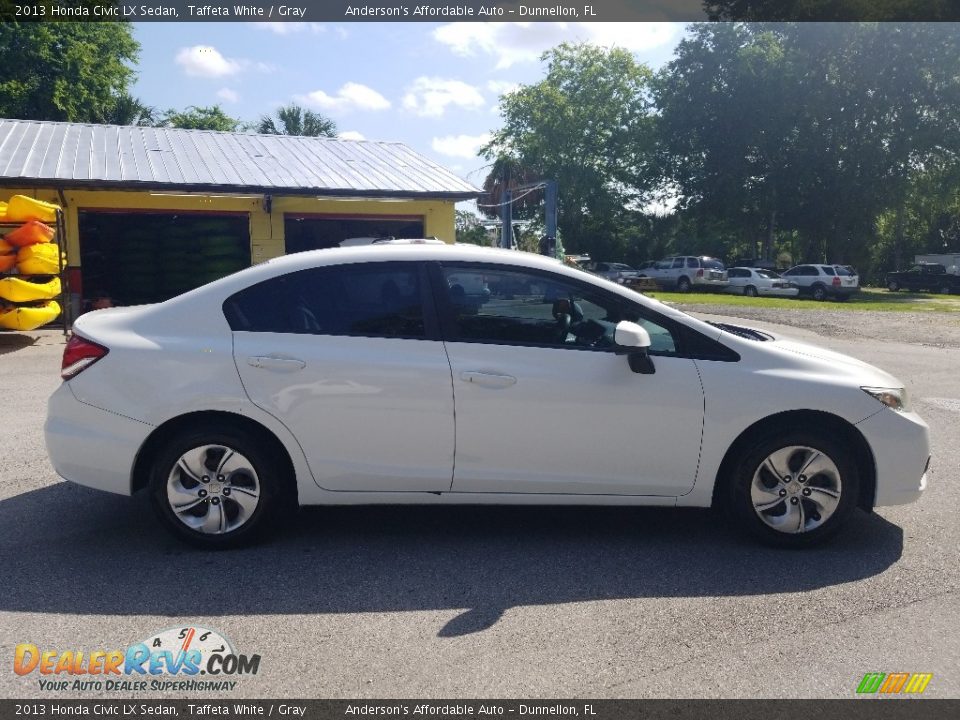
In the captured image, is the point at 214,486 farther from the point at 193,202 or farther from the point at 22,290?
the point at 193,202

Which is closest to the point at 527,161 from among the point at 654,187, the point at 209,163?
the point at 654,187

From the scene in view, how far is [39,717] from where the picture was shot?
2.99 metres

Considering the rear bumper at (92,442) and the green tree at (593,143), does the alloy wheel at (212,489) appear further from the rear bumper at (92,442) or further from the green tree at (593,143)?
the green tree at (593,143)

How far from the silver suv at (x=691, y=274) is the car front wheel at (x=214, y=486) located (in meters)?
37.5

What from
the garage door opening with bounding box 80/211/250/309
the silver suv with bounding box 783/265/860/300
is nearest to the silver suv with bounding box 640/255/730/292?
the silver suv with bounding box 783/265/860/300

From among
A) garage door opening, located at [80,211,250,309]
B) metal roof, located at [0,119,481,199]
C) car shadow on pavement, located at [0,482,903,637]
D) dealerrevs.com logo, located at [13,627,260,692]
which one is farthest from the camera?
garage door opening, located at [80,211,250,309]

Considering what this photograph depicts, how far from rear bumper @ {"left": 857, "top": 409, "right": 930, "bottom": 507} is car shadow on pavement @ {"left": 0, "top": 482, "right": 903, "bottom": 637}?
1.17 feet

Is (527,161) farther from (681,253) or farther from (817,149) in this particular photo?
(817,149)

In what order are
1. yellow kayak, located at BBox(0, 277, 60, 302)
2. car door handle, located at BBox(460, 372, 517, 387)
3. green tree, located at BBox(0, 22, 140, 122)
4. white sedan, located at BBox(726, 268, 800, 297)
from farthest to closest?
green tree, located at BBox(0, 22, 140, 122)
white sedan, located at BBox(726, 268, 800, 297)
yellow kayak, located at BBox(0, 277, 60, 302)
car door handle, located at BBox(460, 372, 517, 387)

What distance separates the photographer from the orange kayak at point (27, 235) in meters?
12.8

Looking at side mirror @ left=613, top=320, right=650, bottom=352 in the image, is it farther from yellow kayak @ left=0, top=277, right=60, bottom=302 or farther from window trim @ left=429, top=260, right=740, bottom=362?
yellow kayak @ left=0, top=277, right=60, bottom=302

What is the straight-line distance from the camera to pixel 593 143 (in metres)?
52.9

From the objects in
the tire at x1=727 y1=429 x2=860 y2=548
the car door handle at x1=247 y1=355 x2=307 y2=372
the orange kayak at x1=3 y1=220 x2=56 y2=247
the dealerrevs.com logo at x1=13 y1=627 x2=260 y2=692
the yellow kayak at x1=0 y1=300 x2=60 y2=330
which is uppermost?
the orange kayak at x1=3 y1=220 x2=56 y2=247

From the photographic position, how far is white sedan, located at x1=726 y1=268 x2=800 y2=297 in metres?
37.3
